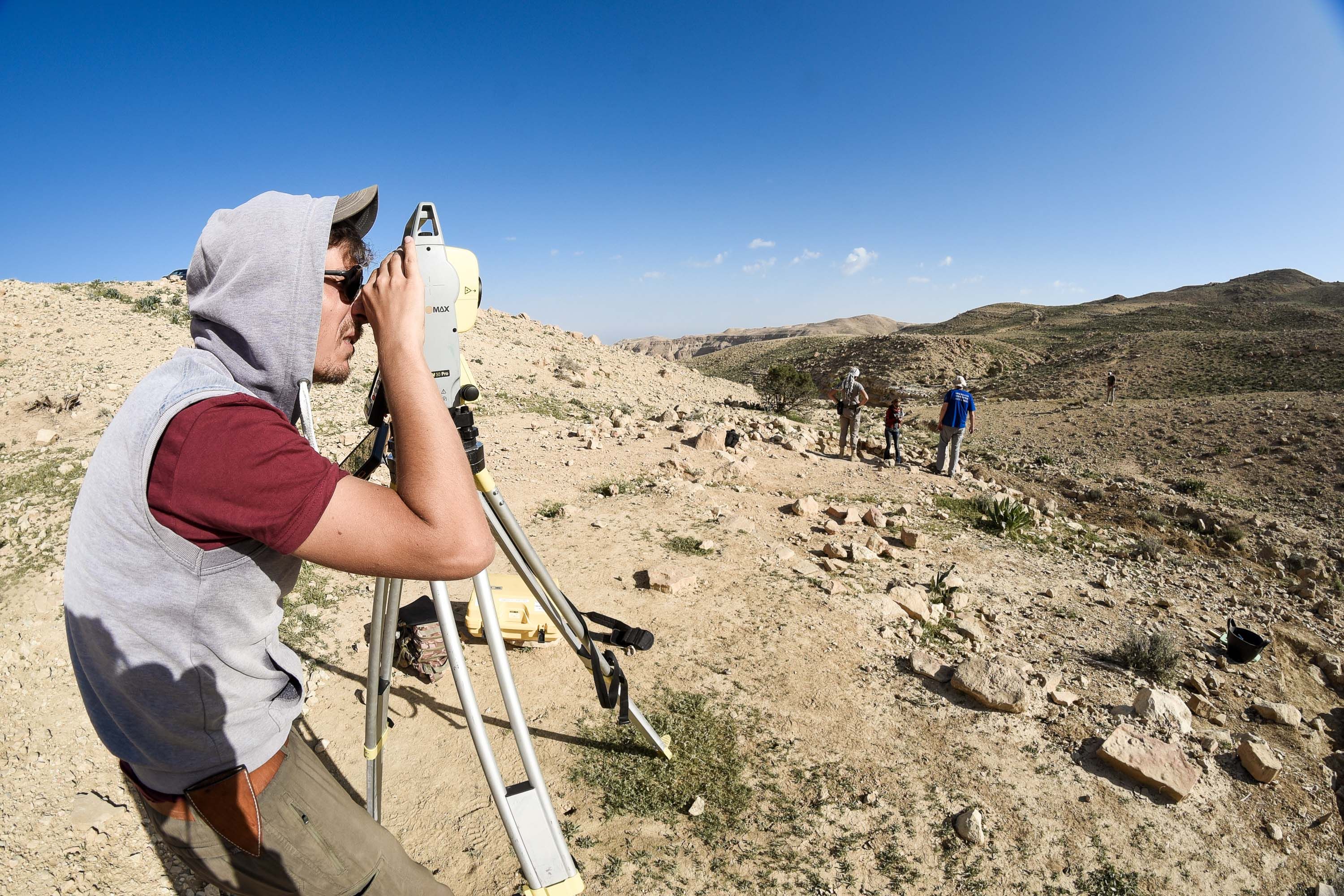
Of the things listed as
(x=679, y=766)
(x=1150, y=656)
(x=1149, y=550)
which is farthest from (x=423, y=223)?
(x=1149, y=550)

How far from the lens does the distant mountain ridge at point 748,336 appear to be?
84.2m

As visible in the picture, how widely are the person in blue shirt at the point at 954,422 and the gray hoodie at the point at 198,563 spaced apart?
10.2 m

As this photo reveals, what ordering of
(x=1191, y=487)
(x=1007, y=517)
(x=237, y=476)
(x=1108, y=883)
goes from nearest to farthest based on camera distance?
(x=237, y=476) < (x=1108, y=883) < (x=1007, y=517) < (x=1191, y=487)

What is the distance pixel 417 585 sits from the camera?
16.9 feet

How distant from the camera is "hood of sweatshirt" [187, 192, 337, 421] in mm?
1202

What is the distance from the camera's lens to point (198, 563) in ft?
3.65

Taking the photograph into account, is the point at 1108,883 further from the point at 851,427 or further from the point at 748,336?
the point at 748,336

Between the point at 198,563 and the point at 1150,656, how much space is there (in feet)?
18.8

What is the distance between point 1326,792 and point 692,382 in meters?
19.9

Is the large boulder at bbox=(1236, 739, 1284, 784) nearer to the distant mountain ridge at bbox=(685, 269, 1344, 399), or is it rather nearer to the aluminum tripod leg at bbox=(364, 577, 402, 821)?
the aluminum tripod leg at bbox=(364, 577, 402, 821)

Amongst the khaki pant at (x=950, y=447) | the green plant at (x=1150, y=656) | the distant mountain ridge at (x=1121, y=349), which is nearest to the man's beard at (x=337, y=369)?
the green plant at (x=1150, y=656)

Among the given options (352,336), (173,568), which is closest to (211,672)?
(173,568)

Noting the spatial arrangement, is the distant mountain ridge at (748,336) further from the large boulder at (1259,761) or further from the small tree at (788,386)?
the large boulder at (1259,761)

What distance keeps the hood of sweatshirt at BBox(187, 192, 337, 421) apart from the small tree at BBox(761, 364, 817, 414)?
746 inches
